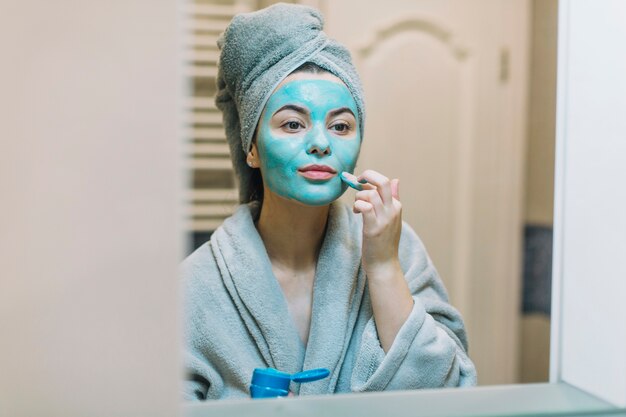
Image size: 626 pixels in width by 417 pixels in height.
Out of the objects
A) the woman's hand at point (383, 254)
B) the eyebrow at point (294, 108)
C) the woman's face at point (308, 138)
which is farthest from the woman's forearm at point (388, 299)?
the eyebrow at point (294, 108)

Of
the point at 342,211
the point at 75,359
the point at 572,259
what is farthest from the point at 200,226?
the point at 75,359

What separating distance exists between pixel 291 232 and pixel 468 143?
3.25ft

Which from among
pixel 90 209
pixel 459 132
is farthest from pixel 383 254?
pixel 459 132

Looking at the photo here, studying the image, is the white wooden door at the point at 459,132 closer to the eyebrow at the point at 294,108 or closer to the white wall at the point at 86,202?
the eyebrow at the point at 294,108

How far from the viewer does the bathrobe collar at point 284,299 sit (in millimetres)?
960

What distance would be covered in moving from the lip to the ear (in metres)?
0.10

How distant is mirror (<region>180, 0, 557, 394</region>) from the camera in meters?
1.82

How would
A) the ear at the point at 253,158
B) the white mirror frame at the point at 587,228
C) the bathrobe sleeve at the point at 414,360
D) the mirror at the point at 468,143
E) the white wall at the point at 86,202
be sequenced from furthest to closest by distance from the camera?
the mirror at the point at 468,143 < the ear at the point at 253,158 < the bathrobe sleeve at the point at 414,360 < the white mirror frame at the point at 587,228 < the white wall at the point at 86,202

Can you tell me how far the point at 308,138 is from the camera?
97 cm

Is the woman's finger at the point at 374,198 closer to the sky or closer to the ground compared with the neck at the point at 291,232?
closer to the sky

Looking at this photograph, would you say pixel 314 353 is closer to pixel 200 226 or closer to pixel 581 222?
pixel 581 222

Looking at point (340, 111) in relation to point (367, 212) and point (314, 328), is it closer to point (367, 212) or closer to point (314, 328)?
point (367, 212)

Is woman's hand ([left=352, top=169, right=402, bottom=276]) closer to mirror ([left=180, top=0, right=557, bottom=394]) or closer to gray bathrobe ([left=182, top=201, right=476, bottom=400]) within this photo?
gray bathrobe ([left=182, top=201, right=476, bottom=400])

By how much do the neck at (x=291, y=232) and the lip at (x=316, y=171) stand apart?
10cm
